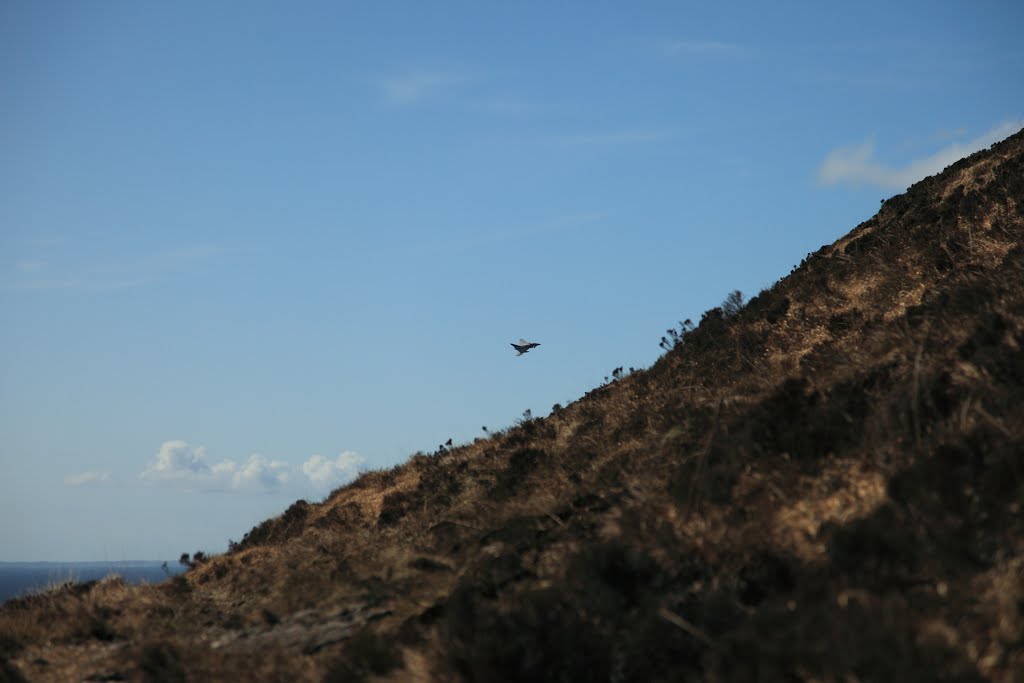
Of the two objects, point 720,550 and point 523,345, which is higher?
point 523,345

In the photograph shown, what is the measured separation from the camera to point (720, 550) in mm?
8648

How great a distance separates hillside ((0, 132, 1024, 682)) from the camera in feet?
22.3

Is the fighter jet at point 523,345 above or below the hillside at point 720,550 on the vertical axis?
above

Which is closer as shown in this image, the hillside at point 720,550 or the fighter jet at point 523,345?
the hillside at point 720,550

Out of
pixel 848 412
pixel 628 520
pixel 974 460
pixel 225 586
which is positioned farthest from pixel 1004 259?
pixel 225 586

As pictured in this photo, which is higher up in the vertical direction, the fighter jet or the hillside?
the fighter jet

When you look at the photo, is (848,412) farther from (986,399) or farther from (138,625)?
(138,625)

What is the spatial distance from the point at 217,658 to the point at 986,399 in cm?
882

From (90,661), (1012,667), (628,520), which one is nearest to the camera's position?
(1012,667)

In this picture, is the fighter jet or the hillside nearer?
the hillside

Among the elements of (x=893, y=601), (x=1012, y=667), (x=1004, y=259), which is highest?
(x=1004, y=259)

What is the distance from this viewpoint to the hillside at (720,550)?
22.3 feet

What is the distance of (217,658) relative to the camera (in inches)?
387

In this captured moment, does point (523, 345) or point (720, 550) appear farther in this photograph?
point (523, 345)
